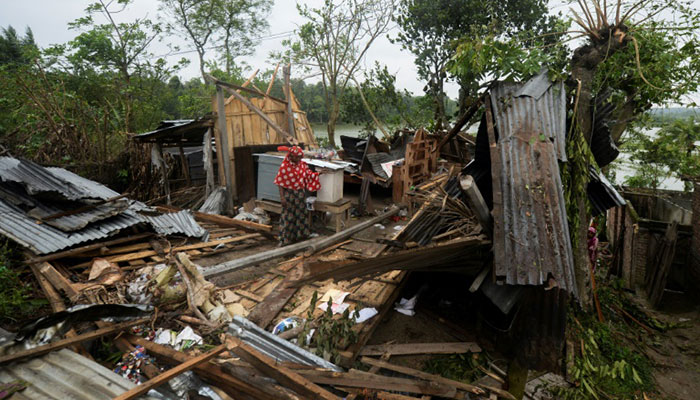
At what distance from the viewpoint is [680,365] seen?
A: 18.2 ft

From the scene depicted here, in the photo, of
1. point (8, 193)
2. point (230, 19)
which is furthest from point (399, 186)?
point (230, 19)

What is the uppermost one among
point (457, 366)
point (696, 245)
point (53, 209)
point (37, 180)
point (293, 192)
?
point (37, 180)

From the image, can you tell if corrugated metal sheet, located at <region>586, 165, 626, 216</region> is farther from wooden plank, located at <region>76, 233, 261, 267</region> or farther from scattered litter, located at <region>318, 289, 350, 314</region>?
wooden plank, located at <region>76, 233, 261, 267</region>

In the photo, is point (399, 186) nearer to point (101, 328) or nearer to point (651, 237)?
point (651, 237)

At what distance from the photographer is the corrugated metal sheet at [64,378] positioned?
3172mm

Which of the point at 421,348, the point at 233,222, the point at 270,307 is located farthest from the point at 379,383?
the point at 233,222

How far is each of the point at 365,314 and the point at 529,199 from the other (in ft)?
9.39

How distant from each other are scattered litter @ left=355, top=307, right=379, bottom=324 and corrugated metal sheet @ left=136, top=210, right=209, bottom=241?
4.44m

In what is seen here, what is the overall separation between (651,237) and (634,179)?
8944 millimetres

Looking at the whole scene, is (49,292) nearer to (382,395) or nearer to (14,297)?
(14,297)

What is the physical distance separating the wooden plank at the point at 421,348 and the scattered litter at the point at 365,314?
0.49 metres

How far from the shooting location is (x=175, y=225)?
26.3ft

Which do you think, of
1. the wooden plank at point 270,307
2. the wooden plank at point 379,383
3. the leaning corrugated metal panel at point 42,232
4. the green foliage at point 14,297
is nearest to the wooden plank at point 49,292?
the green foliage at point 14,297

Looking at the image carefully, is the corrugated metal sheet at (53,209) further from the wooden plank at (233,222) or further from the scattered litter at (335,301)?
the scattered litter at (335,301)
